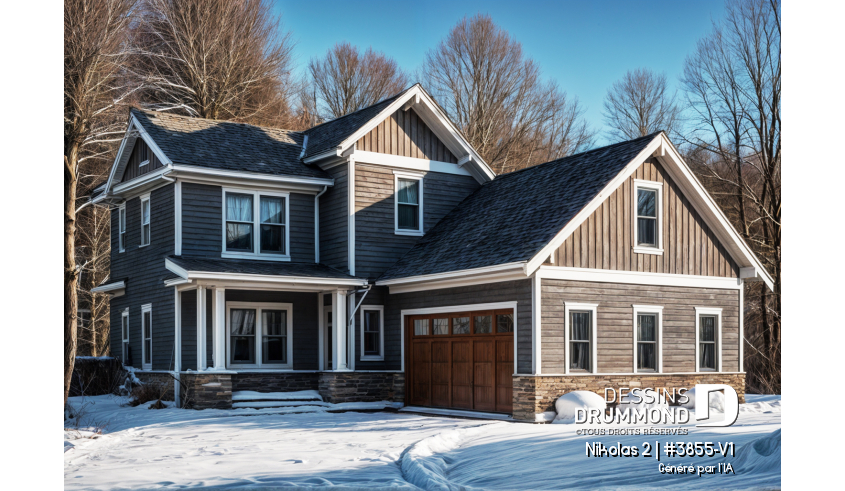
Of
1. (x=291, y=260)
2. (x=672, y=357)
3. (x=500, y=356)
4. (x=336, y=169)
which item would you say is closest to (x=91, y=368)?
(x=291, y=260)

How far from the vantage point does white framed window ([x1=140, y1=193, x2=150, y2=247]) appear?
21484 millimetres

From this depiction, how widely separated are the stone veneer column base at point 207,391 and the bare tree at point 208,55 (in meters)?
16.2

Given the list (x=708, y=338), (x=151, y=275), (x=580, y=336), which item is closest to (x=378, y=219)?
(x=151, y=275)

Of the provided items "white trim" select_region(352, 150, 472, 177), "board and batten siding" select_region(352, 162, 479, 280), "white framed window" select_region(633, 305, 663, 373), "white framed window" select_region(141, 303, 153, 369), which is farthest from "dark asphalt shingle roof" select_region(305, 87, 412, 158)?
"white framed window" select_region(633, 305, 663, 373)

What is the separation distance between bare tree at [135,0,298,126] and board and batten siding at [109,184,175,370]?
10.7 metres

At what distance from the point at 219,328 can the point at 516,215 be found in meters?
6.90

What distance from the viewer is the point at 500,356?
17578 mm

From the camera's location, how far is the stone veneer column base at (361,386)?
773 inches

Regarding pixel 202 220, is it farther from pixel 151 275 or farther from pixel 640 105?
pixel 640 105

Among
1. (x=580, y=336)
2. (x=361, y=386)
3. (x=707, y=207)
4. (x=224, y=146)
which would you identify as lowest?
(x=361, y=386)

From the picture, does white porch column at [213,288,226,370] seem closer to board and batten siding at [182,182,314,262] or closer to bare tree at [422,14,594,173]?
A: board and batten siding at [182,182,314,262]

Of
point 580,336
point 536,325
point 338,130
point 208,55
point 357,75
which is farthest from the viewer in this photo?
point 357,75

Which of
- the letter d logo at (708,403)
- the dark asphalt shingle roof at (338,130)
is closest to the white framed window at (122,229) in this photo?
the dark asphalt shingle roof at (338,130)

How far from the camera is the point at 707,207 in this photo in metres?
18.7
